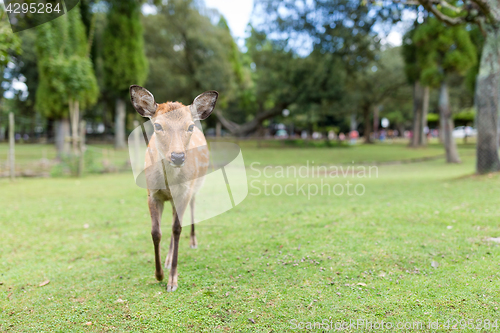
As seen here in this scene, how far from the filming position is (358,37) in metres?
19.0

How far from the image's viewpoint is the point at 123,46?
2206 cm

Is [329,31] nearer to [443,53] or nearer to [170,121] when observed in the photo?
[443,53]

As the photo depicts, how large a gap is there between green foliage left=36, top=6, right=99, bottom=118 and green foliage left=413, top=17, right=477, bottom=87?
54.5 feet

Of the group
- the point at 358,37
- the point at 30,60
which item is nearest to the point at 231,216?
the point at 358,37

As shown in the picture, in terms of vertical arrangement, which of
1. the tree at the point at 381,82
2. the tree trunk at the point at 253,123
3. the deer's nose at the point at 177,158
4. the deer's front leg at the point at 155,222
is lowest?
the deer's front leg at the point at 155,222

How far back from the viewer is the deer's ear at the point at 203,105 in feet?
12.2

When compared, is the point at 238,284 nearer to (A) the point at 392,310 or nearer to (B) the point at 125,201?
(A) the point at 392,310

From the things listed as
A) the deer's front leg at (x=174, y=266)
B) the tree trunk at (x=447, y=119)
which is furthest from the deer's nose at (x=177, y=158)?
the tree trunk at (x=447, y=119)

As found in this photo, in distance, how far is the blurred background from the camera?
1523 cm

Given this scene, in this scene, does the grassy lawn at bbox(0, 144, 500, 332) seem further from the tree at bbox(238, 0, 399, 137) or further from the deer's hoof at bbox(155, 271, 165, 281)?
the tree at bbox(238, 0, 399, 137)

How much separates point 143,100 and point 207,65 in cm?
2613

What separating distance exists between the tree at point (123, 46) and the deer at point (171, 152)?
19573 millimetres

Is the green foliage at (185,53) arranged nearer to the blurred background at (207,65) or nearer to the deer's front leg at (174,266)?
the blurred background at (207,65)

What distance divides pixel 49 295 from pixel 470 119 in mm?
53773
